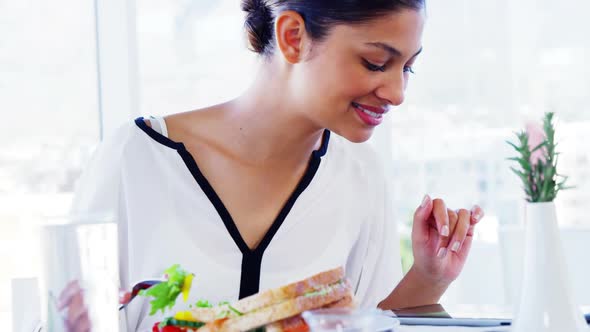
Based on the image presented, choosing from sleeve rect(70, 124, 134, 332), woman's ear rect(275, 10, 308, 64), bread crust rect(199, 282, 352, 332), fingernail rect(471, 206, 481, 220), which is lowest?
bread crust rect(199, 282, 352, 332)

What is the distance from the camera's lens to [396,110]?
4.45 meters

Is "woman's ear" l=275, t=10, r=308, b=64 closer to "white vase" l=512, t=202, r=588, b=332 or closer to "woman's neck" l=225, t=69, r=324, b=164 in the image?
"woman's neck" l=225, t=69, r=324, b=164

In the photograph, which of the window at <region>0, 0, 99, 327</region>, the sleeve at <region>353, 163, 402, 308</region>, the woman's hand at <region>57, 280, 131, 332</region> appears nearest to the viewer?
the woman's hand at <region>57, 280, 131, 332</region>

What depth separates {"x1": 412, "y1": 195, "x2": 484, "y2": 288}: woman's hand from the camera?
51.5 inches

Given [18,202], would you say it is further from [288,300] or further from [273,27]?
[288,300]

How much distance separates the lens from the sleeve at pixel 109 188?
4.91 ft

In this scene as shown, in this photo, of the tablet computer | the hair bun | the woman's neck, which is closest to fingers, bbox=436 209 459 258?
the tablet computer

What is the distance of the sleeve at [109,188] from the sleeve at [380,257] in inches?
21.1

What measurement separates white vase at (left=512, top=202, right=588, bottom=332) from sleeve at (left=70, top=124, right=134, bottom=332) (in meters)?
0.90

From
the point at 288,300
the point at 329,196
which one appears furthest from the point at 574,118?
the point at 288,300

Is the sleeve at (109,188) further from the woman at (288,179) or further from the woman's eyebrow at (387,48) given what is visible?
the woman's eyebrow at (387,48)

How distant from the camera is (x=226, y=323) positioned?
2.96ft

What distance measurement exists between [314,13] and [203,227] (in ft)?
1.58

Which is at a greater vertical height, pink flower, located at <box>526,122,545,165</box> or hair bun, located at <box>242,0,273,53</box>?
hair bun, located at <box>242,0,273,53</box>
